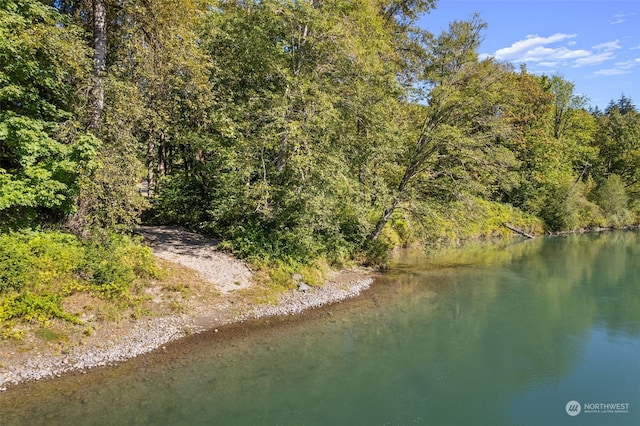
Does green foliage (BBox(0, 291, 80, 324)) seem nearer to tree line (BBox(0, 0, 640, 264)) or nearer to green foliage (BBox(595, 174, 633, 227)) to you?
tree line (BBox(0, 0, 640, 264))

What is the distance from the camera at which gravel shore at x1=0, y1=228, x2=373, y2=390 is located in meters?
9.28

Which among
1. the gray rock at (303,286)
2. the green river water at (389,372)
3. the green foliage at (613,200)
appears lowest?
the green river water at (389,372)

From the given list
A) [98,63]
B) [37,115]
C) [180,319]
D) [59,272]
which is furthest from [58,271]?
[98,63]

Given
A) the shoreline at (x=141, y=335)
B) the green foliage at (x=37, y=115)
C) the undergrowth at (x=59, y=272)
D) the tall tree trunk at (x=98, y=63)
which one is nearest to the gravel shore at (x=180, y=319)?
the shoreline at (x=141, y=335)

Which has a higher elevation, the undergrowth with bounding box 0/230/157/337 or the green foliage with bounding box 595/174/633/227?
the green foliage with bounding box 595/174/633/227

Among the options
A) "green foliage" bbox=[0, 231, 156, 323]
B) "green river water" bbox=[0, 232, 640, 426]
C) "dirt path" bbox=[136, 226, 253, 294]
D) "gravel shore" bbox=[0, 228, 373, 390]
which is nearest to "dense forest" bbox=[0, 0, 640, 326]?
"green foliage" bbox=[0, 231, 156, 323]

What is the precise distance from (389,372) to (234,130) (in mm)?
10418

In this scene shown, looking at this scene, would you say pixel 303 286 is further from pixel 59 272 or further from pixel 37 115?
pixel 37 115

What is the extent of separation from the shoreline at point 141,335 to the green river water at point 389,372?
32cm

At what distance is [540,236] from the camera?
1439 inches

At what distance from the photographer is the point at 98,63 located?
42.6ft

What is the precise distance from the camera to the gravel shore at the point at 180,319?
30.5ft

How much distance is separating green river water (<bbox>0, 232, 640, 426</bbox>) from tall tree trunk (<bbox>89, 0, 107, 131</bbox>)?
24.3 feet

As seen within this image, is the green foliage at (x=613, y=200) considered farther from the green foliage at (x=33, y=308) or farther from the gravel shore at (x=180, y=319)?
the green foliage at (x=33, y=308)
